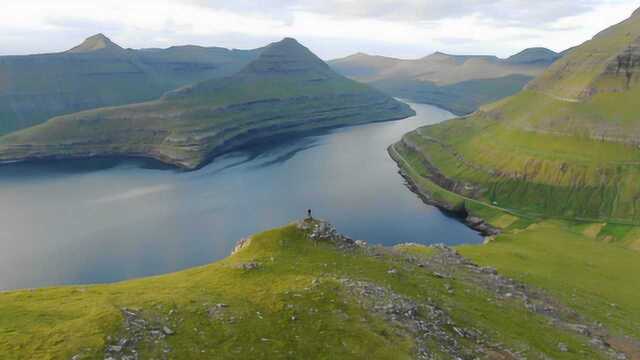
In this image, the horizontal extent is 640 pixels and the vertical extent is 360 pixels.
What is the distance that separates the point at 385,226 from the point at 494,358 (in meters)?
131

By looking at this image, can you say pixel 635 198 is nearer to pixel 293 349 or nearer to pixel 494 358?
pixel 494 358

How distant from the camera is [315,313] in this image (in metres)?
56.7

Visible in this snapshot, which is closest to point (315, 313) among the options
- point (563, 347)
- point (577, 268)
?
point (563, 347)

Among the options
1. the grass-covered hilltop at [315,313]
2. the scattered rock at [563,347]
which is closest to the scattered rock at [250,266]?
the grass-covered hilltop at [315,313]

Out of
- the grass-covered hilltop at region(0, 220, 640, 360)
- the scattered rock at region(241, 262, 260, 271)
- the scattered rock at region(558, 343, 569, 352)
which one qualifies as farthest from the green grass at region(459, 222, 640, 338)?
the scattered rock at region(241, 262, 260, 271)

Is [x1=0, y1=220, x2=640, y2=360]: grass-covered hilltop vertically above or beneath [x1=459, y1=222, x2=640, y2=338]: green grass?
above

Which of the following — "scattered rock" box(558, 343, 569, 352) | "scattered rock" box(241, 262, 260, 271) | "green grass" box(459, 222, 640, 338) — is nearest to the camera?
"scattered rock" box(558, 343, 569, 352)

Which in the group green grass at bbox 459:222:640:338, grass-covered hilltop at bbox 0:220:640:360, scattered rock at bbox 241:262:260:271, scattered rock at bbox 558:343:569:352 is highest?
scattered rock at bbox 241:262:260:271

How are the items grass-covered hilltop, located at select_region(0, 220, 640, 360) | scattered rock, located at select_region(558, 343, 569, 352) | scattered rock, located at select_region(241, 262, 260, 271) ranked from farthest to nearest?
scattered rock, located at select_region(241, 262, 260, 271), scattered rock, located at select_region(558, 343, 569, 352), grass-covered hilltop, located at select_region(0, 220, 640, 360)

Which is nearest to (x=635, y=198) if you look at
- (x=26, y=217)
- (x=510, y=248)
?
(x=510, y=248)

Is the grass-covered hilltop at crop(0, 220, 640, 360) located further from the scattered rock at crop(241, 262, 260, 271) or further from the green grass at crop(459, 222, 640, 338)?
the green grass at crop(459, 222, 640, 338)

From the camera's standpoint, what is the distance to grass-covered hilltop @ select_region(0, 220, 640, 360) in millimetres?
48156

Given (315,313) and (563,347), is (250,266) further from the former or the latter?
(563,347)

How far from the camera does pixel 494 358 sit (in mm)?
57719
